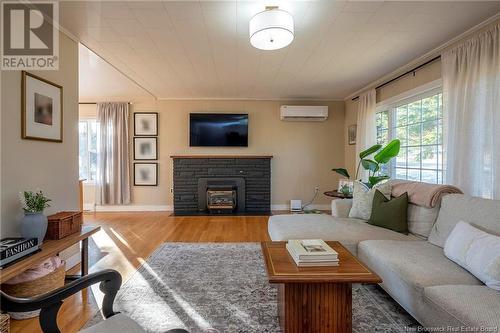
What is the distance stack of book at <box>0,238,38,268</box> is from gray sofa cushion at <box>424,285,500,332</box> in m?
2.45

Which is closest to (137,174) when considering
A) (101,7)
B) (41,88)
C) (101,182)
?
(101,182)

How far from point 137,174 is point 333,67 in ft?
14.1

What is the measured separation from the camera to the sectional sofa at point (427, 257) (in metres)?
1.30

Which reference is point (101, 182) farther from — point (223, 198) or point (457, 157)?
point (457, 157)

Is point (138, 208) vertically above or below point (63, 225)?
below

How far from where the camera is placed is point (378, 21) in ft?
7.88

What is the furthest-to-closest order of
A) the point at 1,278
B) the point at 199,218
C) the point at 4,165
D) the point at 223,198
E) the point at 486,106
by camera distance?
the point at 223,198 → the point at 199,218 → the point at 486,106 → the point at 4,165 → the point at 1,278

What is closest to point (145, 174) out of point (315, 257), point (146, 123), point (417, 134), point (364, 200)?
point (146, 123)

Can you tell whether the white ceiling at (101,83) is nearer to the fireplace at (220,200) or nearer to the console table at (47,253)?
the console table at (47,253)

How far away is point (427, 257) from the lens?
184cm

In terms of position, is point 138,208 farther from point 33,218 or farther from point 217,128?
point 33,218

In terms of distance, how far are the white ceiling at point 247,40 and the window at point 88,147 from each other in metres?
2.21

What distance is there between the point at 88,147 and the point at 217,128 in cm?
277

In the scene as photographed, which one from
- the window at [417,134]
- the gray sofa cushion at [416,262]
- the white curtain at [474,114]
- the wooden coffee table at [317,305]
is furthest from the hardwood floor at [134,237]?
the white curtain at [474,114]
